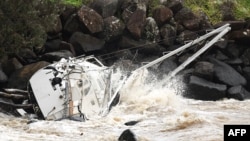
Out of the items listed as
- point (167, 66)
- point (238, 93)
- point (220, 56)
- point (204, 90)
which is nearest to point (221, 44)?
point (220, 56)

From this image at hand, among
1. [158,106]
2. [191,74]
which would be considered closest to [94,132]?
[158,106]

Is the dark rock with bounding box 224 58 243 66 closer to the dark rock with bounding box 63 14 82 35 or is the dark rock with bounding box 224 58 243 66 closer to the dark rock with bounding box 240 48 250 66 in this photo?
the dark rock with bounding box 240 48 250 66

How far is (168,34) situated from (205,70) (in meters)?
4.89

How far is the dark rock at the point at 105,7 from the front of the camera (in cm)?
3406

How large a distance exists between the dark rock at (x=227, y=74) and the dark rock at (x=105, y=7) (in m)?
7.34

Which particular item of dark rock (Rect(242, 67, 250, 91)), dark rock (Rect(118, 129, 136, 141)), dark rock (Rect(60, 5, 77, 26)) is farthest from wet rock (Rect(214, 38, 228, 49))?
dark rock (Rect(118, 129, 136, 141))

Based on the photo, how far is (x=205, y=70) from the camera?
104 ft

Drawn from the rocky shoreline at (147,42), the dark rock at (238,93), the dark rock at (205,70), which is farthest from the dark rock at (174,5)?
the dark rock at (238,93)

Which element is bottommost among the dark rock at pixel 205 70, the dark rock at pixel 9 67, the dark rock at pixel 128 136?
the dark rock at pixel 128 136

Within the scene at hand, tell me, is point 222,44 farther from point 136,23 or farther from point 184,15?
point 136,23

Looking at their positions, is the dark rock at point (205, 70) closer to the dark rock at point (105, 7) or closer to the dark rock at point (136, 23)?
the dark rock at point (136, 23)

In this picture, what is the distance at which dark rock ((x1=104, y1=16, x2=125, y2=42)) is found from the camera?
33094 millimetres

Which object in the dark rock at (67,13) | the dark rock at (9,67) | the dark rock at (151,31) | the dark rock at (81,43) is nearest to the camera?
the dark rock at (9,67)

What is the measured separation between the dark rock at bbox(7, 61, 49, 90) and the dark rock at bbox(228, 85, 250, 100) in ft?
37.0
